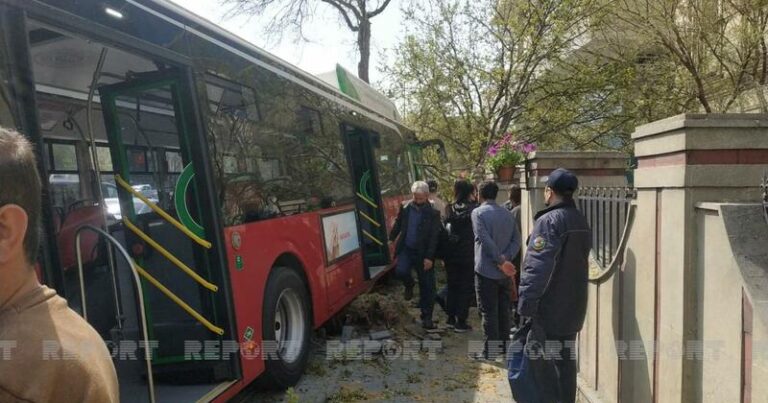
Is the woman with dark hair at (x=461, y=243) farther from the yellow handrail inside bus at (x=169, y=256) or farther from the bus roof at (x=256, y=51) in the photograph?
the yellow handrail inside bus at (x=169, y=256)

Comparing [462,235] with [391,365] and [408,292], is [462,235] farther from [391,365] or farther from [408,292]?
[408,292]

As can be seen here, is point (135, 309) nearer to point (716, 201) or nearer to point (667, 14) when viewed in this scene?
point (716, 201)

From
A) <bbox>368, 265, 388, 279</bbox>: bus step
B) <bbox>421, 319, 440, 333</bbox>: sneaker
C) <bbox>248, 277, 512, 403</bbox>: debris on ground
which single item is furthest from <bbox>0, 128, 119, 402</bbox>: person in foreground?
<bbox>368, 265, 388, 279</bbox>: bus step

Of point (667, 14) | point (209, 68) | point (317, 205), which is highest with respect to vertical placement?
point (667, 14)

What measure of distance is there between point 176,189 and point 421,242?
10.5 ft

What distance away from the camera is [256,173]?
4219mm

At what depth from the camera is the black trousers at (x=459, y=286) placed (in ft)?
19.6

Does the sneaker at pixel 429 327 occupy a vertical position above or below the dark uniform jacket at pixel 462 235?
below

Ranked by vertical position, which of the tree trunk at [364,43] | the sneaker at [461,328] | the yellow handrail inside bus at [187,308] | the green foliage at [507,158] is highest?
the tree trunk at [364,43]

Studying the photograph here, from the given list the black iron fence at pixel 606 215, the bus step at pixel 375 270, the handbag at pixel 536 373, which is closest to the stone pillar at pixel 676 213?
the black iron fence at pixel 606 215

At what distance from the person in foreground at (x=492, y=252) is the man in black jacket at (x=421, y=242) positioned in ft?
3.34

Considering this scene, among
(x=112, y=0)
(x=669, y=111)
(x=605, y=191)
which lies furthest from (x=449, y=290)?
(x=669, y=111)

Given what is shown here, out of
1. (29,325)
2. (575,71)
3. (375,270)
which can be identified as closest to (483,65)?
(575,71)

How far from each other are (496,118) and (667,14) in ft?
13.9
